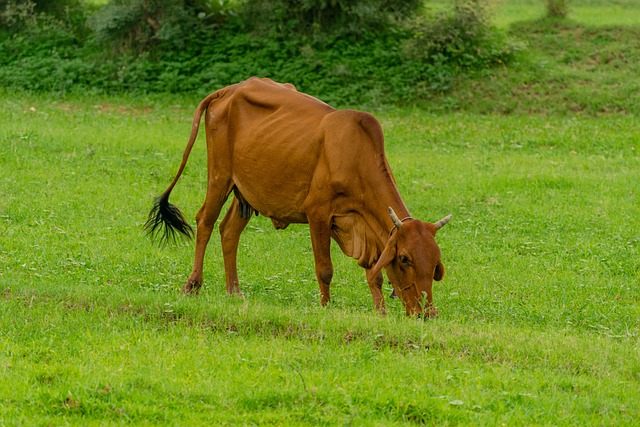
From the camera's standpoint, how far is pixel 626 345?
314 inches

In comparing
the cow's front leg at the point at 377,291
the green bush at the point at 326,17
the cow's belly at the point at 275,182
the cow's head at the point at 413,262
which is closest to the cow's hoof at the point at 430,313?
the cow's head at the point at 413,262

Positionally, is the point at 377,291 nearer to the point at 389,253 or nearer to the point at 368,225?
the point at 368,225

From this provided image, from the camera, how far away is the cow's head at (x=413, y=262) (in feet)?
27.3

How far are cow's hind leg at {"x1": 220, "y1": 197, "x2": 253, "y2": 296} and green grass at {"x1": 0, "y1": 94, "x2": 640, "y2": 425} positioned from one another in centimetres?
17

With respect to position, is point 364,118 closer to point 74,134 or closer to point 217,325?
point 217,325

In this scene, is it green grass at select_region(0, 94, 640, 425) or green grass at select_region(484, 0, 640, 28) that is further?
green grass at select_region(484, 0, 640, 28)

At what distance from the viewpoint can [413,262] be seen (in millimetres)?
8359

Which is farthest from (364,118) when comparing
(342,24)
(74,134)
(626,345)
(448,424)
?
(342,24)

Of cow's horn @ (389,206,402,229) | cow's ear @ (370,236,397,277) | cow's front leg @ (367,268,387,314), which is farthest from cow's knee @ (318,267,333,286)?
cow's horn @ (389,206,402,229)

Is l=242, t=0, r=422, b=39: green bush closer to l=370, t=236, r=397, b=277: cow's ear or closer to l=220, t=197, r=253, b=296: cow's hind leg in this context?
l=220, t=197, r=253, b=296: cow's hind leg

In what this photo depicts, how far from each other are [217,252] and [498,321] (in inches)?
151

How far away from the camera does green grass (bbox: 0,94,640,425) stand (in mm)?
6262

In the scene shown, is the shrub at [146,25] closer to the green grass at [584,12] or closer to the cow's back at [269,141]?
the green grass at [584,12]

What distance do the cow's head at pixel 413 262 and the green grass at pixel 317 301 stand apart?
0.70ft
